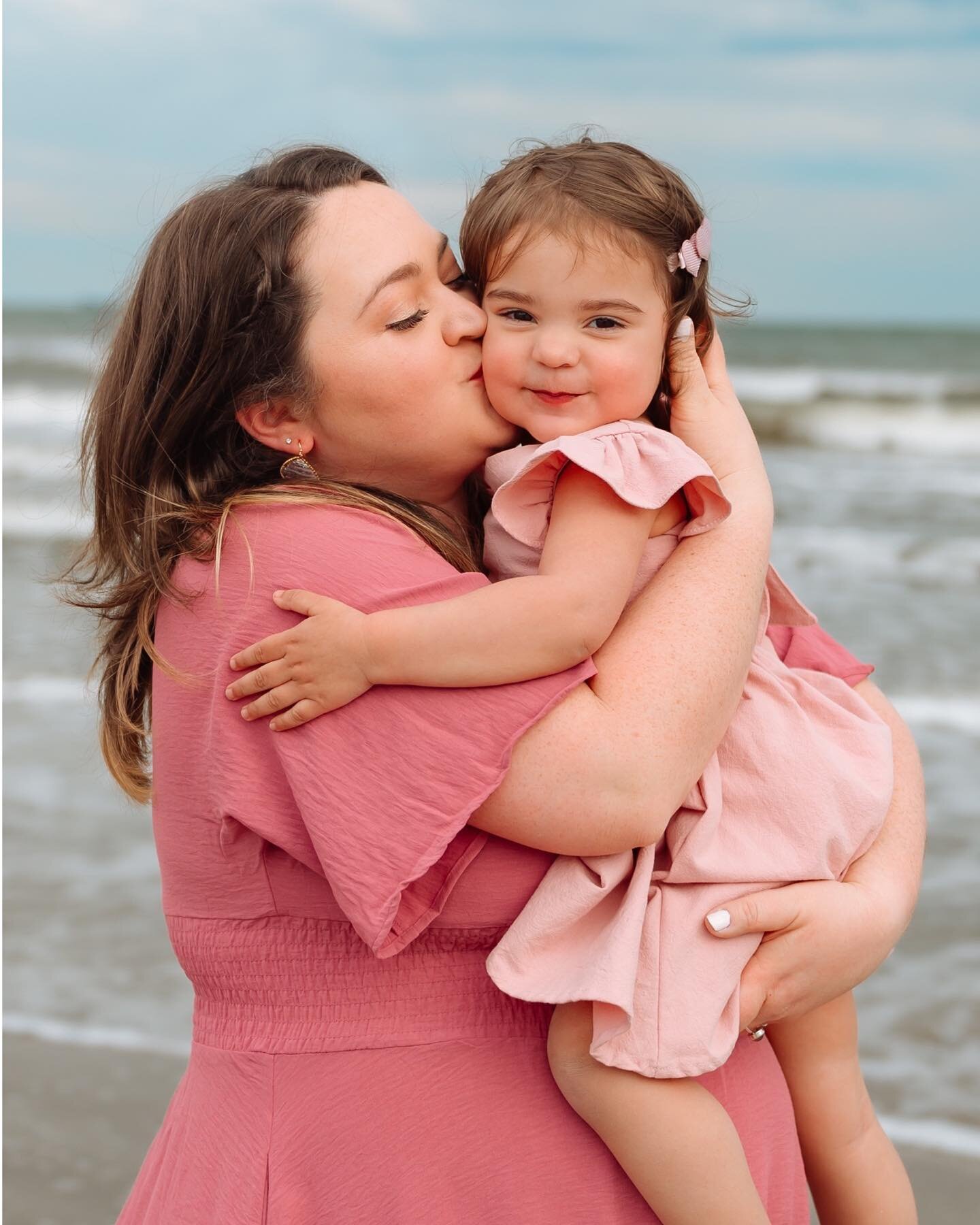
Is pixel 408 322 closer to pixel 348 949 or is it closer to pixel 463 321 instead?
pixel 463 321

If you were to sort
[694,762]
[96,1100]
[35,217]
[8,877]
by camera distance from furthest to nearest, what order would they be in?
[35,217] → [8,877] → [96,1100] → [694,762]

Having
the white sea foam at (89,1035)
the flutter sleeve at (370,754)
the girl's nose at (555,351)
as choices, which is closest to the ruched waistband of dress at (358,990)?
the flutter sleeve at (370,754)

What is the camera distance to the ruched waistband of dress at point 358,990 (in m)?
1.50

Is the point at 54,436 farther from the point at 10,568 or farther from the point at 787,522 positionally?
the point at 787,522

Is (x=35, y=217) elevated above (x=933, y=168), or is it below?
above

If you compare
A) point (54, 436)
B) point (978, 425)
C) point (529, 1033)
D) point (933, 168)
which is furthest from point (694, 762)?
point (933, 168)

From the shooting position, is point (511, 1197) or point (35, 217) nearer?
point (511, 1197)

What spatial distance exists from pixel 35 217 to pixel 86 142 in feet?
15.1

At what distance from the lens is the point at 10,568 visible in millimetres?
9188


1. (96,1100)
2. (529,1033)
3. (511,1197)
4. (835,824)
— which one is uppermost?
(835,824)

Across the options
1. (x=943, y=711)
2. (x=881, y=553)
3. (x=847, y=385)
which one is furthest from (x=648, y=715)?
(x=847, y=385)

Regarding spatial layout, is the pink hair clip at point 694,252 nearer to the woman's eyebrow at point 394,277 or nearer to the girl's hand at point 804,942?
the woman's eyebrow at point 394,277

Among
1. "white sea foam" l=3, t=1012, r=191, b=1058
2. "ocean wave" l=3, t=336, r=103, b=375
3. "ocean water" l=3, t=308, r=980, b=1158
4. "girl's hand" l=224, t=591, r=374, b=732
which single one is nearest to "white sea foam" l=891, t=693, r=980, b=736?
"ocean water" l=3, t=308, r=980, b=1158

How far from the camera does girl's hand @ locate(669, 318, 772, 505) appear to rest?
1664 millimetres
